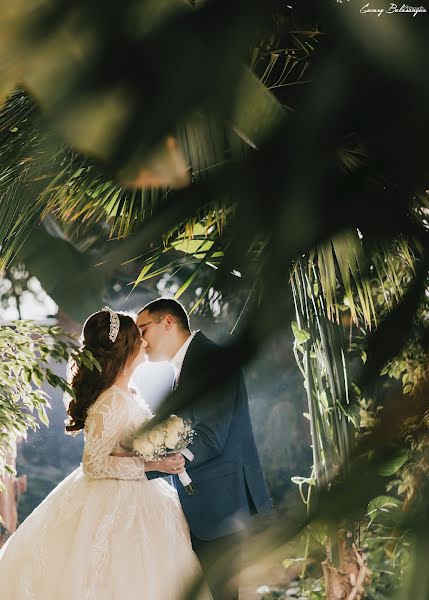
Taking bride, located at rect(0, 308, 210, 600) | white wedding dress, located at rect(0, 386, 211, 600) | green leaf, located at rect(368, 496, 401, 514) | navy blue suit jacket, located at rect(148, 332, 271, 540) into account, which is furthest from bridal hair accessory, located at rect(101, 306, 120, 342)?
green leaf, located at rect(368, 496, 401, 514)

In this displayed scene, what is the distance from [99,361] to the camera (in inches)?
99.0

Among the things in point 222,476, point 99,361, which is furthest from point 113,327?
point 222,476

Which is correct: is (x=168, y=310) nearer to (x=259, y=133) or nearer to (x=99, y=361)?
(x=99, y=361)

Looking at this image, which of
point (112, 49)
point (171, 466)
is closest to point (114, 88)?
point (112, 49)

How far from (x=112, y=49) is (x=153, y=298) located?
8.22 feet

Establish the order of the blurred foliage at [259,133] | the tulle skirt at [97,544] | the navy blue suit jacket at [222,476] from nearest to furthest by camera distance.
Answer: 1. the blurred foliage at [259,133]
2. the tulle skirt at [97,544]
3. the navy blue suit jacket at [222,476]

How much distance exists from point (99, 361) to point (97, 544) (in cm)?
52

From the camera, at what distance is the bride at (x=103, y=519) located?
2.38m

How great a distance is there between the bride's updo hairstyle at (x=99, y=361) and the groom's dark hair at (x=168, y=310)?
7 cm

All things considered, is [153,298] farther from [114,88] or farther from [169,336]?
[114,88]

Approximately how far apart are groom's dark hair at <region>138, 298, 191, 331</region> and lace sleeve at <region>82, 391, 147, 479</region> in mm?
274

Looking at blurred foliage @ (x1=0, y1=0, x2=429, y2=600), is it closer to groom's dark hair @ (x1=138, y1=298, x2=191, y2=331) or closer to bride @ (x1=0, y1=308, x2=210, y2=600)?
bride @ (x1=0, y1=308, x2=210, y2=600)

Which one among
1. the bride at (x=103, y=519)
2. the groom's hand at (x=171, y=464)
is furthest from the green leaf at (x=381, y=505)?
the groom's hand at (x=171, y=464)

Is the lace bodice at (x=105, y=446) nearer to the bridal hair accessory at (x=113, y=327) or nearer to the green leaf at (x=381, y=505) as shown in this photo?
the bridal hair accessory at (x=113, y=327)
